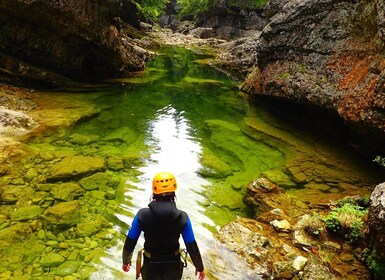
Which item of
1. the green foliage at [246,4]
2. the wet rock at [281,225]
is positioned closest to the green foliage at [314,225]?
the wet rock at [281,225]

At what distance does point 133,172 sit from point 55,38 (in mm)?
10703

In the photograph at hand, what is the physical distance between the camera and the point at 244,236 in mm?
7434

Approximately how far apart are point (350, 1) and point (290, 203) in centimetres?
1037

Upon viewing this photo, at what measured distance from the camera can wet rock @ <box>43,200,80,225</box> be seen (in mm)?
7324

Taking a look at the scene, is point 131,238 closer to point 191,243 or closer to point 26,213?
point 191,243

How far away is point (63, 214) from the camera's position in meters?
7.51

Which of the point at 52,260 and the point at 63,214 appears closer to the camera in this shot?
the point at 52,260

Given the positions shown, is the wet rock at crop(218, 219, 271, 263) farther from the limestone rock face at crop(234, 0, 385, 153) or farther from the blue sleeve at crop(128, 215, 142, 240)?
the limestone rock face at crop(234, 0, 385, 153)

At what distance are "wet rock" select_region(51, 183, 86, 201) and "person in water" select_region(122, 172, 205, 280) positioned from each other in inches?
161

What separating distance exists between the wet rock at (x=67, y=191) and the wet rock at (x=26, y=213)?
2.13ft

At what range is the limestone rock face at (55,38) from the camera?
1498 centimetres

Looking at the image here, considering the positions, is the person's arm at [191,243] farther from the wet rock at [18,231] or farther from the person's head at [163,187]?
the wet rock at [18,231]

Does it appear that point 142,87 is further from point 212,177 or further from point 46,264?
point 46,264

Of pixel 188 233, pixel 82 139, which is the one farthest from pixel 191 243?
pixel 82 139
